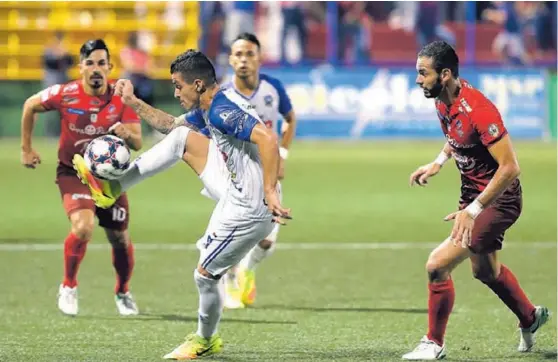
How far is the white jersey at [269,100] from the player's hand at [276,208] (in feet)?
11.8

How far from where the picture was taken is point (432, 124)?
2831cm

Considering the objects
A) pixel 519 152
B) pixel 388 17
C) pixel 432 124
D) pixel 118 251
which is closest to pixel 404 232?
pixel 118 251

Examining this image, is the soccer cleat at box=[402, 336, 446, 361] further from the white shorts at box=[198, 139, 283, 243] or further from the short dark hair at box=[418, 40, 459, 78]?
the short dark hair at box=[418, 40, 459, 78]

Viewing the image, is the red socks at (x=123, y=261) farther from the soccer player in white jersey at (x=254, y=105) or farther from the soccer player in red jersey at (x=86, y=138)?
the soccer player in white jersey at (x=254, y=105)

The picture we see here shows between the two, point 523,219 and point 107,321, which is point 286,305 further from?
point 523,219

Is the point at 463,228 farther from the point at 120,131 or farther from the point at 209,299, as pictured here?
the point at 120,131

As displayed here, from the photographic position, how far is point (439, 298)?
7.87m

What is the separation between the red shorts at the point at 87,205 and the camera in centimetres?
989

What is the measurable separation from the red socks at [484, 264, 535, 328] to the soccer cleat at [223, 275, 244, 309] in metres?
2.71

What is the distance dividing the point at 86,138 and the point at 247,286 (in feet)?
5.86

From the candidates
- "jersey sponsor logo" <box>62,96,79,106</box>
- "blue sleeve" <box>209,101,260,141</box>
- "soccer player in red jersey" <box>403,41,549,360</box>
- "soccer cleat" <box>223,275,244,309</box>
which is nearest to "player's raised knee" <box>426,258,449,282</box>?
"soccer player in red jersey" <box>403,41,549,360</box>

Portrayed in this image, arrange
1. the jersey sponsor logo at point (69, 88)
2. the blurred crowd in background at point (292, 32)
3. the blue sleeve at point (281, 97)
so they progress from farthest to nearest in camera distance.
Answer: the blurred crowd in background at point (292, 32) → the blue sleeve at point (281, 97) → the jersey sponsor logo at point (69, 88)

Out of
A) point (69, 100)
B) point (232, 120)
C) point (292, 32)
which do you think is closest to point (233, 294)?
point (69, 100)

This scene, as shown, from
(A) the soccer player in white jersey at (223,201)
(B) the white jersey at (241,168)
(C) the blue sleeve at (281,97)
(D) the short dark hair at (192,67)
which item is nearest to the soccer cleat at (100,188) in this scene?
(A) the soccer player in white jersey at (223,201)
